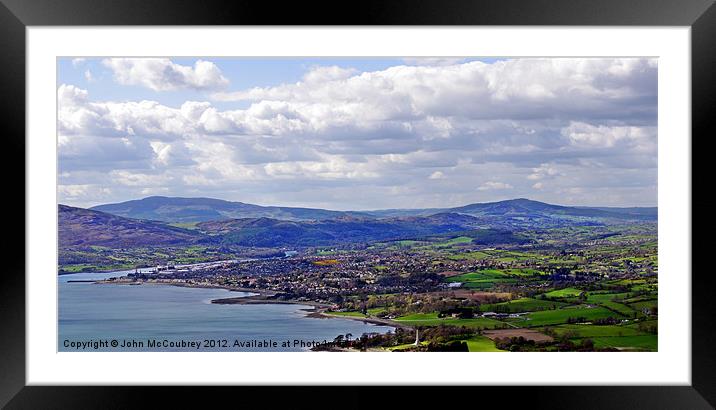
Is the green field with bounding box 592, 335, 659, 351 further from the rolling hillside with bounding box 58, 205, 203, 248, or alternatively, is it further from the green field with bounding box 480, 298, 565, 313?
the rolling hillside with bounding box 58, 205, 203, 248

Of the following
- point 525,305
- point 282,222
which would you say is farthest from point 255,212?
point 525,305

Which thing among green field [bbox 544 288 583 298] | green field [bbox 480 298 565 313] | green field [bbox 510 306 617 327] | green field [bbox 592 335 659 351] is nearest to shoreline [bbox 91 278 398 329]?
green field [bbox 480 298 565 313]

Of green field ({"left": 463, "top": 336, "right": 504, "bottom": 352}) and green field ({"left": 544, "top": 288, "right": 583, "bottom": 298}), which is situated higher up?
green field ({"left": 544, "top": 288, "right": 583, "bottom": 298})

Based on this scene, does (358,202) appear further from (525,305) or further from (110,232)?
(110,232)
